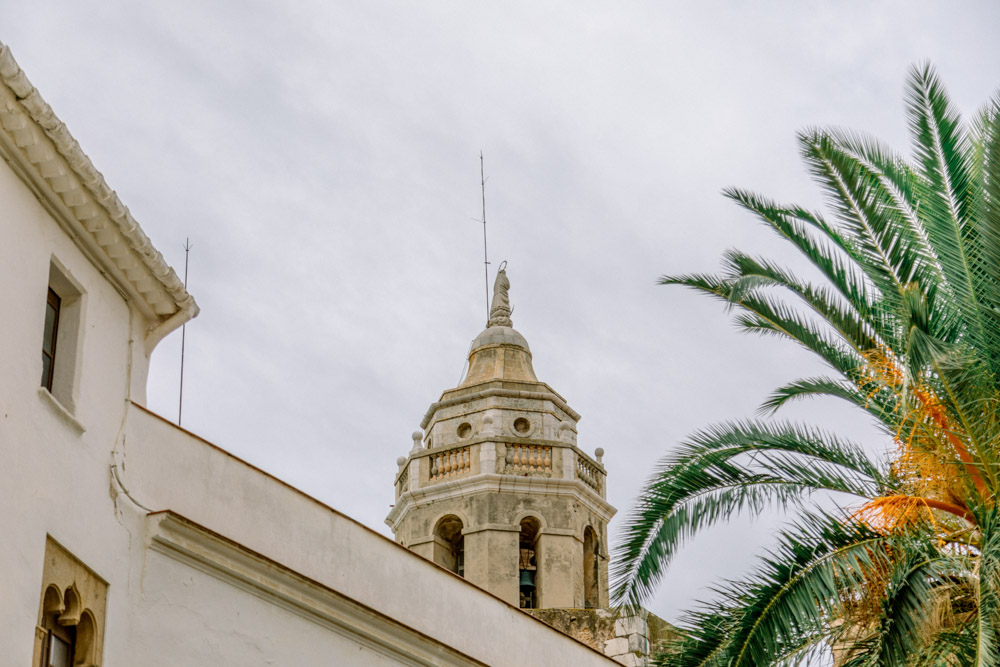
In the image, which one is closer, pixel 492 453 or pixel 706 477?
pixel 706 477

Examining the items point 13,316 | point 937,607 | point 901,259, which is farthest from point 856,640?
point 13,316

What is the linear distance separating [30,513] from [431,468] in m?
21.2

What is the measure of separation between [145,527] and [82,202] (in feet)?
8.95

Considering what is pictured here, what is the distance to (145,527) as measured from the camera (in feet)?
45.2

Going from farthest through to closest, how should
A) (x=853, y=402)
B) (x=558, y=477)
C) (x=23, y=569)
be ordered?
(x=558, y=477), (x=853, y=402), (x=23, y=569)

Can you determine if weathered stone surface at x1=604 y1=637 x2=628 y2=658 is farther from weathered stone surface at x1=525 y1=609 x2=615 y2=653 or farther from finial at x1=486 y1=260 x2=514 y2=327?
finial at x1=486 y1=260 x2=514 y2=327

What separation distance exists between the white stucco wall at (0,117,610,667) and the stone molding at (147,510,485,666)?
2 cm

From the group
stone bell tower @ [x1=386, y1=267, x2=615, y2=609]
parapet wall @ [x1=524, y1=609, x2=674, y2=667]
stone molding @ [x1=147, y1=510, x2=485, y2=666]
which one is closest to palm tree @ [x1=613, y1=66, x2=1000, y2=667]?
stone molding @ [x1=147, y1=510, x2=485, y2=666]

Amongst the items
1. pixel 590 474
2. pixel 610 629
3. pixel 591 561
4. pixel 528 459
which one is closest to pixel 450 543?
pixel 528 459

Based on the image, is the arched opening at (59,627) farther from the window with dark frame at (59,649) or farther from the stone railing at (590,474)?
the stone railing at (590,474)

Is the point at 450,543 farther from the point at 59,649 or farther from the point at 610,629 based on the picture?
the point at 59,649

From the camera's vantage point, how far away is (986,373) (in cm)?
1269

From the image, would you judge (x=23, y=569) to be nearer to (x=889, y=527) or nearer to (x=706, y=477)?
(x=706, y=477)

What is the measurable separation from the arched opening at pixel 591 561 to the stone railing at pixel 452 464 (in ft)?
8.54
